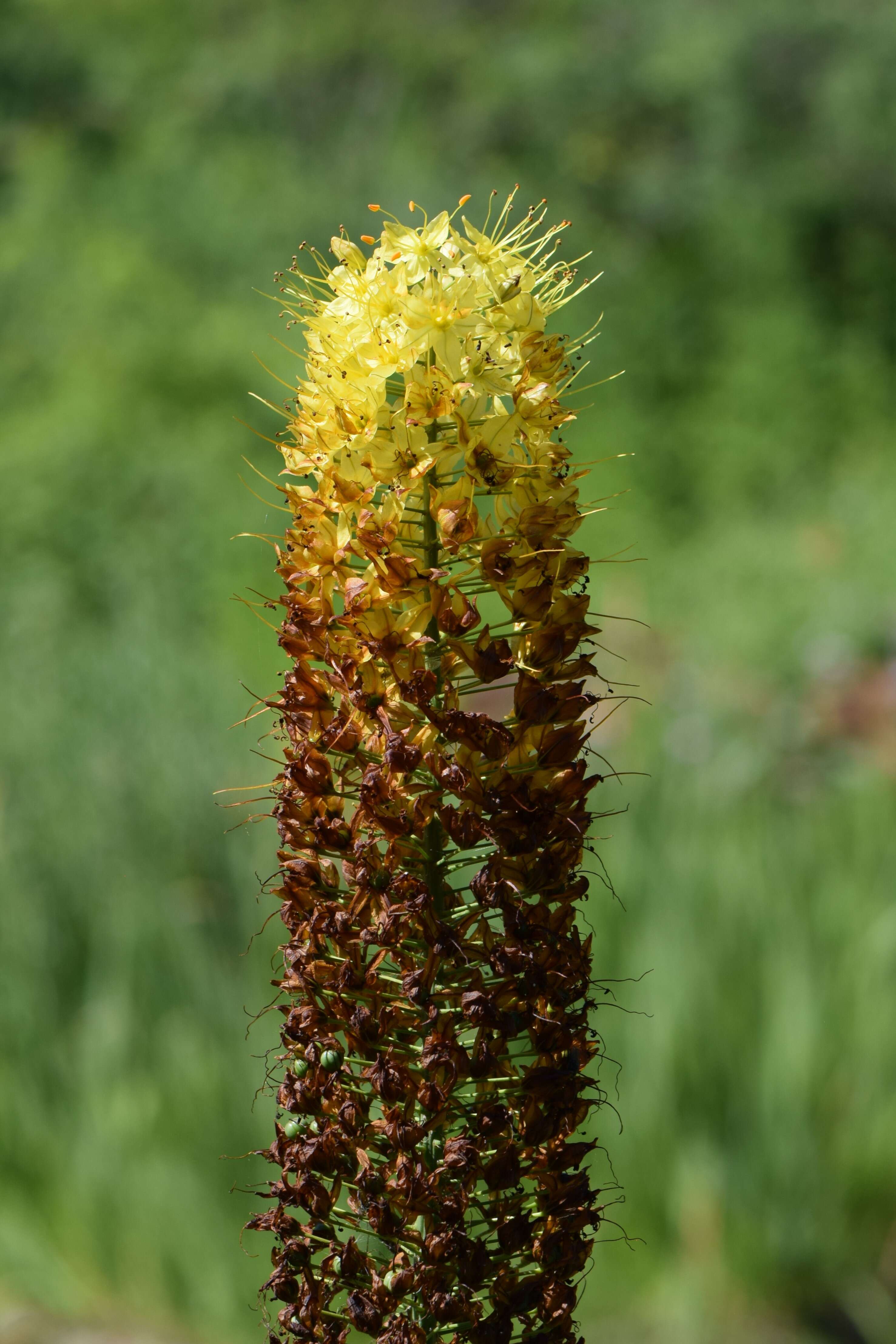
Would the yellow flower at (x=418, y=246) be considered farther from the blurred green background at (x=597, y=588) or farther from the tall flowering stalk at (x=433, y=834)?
the blurred green background at (x=597, y=588)

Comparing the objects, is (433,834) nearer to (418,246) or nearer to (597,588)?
(418,246)

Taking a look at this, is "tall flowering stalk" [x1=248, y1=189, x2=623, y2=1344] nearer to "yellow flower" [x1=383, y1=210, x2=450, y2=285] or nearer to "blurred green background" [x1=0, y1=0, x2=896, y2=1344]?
"yellow flower" [x1=383, y1=210, x2=450, y2=285]

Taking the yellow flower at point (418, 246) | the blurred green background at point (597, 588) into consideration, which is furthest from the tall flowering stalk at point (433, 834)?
the blurred green background at point (597, 588)

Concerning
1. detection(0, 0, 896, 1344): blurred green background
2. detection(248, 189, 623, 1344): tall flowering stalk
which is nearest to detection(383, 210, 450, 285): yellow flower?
detection(248, 189, 623, 1344): tall flowering stalk

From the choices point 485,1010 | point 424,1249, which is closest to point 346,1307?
point 424,1249

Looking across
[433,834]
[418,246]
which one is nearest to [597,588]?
[418,246]

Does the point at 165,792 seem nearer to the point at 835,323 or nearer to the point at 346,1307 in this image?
the point at 346,1307
